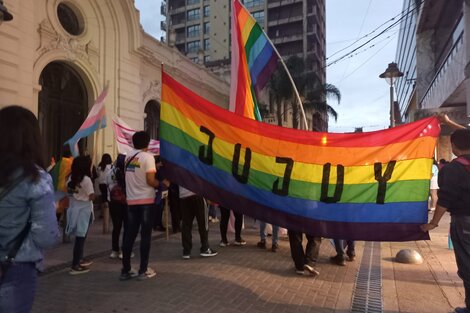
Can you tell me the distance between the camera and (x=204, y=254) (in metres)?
6.42

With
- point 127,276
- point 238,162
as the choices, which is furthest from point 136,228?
A: point 238,162

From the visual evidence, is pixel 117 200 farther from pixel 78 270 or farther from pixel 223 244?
pixel 223 244

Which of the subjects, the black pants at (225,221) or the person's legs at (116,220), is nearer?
the person's legs at (116,220)

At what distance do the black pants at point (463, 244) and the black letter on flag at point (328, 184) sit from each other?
1.25 m

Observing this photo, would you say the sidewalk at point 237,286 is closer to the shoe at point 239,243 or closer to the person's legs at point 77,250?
the person's legs at point 77,250

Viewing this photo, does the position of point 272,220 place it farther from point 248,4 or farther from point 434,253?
point 248,4

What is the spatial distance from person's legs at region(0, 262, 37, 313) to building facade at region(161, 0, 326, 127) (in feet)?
183

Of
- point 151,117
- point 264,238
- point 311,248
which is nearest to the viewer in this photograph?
point 311,248


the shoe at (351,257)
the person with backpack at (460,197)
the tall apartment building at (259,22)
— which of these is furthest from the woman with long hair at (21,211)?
the tall apartment building at (259,22)

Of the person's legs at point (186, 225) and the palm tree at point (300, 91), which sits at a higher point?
the palm tree at point (300, 91)

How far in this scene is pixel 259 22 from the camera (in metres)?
61.8

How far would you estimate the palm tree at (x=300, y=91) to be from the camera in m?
27.2

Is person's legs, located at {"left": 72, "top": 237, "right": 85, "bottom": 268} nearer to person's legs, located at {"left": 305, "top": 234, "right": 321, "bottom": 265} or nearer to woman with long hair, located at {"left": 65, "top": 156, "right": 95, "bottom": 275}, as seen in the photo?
woman with long hair, located at {"left": 65, "top": 156, "right": 95, "bottom": 275}

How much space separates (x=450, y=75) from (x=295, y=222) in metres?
14.2
